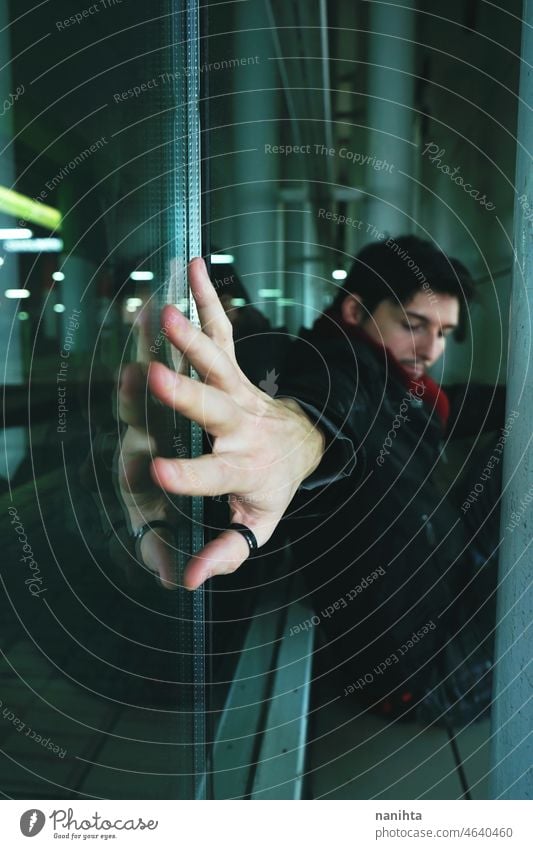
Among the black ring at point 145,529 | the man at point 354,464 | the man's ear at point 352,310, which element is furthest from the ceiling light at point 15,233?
the man's ear at point 352,310

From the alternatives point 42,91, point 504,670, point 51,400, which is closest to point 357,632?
point 504,670

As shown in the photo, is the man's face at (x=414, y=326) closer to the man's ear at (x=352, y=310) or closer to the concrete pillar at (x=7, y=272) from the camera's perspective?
the man's ear at (x=352, y=310)

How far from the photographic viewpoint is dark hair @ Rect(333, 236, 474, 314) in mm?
684

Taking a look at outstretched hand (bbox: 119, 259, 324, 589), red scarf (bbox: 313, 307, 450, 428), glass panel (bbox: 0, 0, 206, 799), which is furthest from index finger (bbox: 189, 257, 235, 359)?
red scarf (bbox: 313, 307, 450, 428)

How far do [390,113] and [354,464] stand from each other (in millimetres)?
1540

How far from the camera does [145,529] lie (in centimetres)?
51

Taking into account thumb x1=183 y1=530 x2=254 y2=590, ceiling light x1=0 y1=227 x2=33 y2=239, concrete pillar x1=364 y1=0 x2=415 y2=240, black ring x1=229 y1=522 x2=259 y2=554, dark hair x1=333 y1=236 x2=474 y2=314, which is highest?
concrete pillar x1=364 y1=0 x2=415 y2=240

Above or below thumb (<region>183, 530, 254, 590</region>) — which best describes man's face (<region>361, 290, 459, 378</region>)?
above

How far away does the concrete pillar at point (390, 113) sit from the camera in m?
1.46

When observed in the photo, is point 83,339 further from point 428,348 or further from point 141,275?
point 428,348

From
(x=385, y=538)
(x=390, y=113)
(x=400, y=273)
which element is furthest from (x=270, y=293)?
(x=385, y=538)

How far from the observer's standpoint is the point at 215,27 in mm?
508

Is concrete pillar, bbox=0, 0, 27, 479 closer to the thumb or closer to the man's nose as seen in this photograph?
the thumb

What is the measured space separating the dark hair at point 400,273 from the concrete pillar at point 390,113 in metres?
0.72
